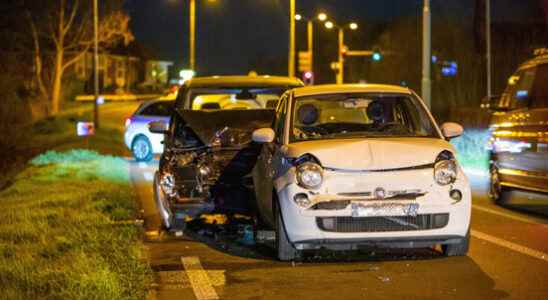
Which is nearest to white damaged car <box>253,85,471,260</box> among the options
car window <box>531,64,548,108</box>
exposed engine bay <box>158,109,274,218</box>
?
exposed engine bay <box>158,109,274,218</box>

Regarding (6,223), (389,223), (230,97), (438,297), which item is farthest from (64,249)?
(230,97)

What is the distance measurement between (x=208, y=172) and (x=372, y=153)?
2.99 m

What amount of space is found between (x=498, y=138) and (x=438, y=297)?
6.32 metres

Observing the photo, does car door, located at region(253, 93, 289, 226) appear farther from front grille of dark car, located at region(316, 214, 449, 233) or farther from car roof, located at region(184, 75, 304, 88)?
car roof, located at region(184, 75, 304, 88)

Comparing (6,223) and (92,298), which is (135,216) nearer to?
(6,223)

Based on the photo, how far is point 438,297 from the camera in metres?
7.68

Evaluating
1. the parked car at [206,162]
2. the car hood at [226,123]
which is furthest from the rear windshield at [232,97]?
the parked car at [206,162]

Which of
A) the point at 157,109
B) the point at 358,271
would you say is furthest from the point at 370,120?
the point at 157,109

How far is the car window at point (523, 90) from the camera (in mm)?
13188

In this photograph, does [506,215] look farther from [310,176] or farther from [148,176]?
[148,176]

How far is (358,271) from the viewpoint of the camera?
348 inches

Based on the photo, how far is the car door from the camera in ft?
31.4

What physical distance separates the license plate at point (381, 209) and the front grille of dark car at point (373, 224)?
0.18 feet

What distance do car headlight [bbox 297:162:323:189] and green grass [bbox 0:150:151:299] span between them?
164 cm
